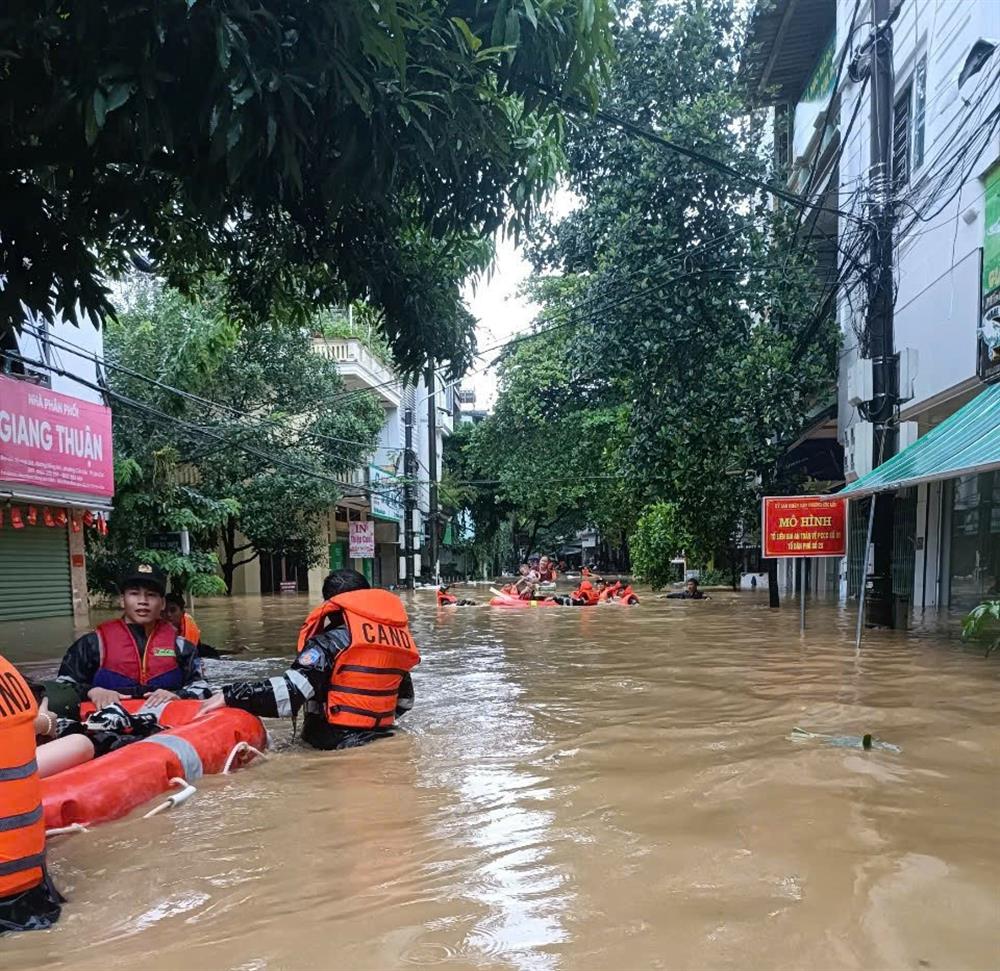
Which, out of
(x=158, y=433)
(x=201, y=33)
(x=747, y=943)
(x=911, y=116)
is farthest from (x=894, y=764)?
(x=158, y=433)

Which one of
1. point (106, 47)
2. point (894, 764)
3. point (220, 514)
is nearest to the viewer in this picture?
point (106, 47)

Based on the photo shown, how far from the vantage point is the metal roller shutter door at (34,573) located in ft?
42.8

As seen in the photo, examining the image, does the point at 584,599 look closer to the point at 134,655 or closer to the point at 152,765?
the point at 134,655

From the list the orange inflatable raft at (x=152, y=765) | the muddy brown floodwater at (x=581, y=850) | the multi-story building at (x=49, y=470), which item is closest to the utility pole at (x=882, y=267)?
the muddy brown floodwater at (x=581, y=850)

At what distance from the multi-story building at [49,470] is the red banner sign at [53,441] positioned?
0.04 ft

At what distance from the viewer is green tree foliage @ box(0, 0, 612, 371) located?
13.0 ft

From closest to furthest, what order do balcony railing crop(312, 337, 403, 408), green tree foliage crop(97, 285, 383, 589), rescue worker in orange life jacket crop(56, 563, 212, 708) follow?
rescue worker in orange life jacket crop(56, 563, 212, 708), green tree foliage crop(97, 285, 383, 589), balcony railing crop(312, 337, 403, 408)

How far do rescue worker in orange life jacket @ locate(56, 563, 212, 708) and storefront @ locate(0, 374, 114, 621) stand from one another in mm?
6879

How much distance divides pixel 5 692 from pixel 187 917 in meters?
0.96

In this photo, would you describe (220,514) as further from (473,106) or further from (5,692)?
(5,692)

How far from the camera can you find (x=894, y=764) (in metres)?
4.49

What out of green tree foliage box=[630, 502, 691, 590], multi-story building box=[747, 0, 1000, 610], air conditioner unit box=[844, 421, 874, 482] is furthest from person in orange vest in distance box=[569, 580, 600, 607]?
air conditioner unit box=[844, 421, 874, 482]

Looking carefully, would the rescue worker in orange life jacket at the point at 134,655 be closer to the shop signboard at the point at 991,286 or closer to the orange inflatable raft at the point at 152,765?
the orange inflatable raft at the point at 152,765

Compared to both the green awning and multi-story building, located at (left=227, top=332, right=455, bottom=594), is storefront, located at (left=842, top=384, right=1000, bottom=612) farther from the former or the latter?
multi-story building, located at (left=227, top=332, right=455, bottom=594)
